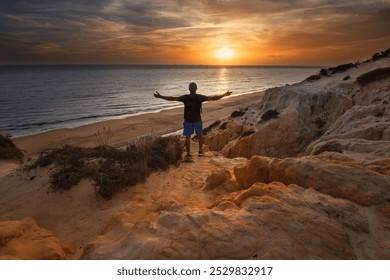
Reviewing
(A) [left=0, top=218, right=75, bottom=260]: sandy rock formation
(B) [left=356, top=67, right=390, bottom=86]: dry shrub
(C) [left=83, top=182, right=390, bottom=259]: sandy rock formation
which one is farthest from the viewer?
(B) [left=356, top=67, right=390, bottom=86]: dry shrub

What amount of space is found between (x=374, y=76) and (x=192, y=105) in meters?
10.7

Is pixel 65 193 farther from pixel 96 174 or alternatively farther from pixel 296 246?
pixel 296 246

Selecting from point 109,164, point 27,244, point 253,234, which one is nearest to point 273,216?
point 253,234

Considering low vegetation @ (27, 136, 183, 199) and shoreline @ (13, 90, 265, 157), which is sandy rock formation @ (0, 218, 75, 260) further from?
shoreline @ (13, 90, 265, 157)

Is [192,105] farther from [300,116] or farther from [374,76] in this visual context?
[374,76]

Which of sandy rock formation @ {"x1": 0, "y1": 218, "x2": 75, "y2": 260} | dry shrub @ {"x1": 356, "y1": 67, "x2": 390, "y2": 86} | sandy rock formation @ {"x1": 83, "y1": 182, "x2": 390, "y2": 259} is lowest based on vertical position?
sandy rock formation @ {"x1": 0, "y1": 218, "x2": 75, "y2": 260}

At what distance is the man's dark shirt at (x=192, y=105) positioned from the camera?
27.7 feet

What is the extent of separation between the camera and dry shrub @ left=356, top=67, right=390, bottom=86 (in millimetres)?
13992

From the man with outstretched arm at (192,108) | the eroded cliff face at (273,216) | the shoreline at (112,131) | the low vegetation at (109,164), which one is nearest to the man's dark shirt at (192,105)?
the man with outstretched arm at (192,108)

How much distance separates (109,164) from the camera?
6.54 metres

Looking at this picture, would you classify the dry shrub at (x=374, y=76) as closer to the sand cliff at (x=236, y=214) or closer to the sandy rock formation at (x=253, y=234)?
the sand cliff at (x=236, y=214)

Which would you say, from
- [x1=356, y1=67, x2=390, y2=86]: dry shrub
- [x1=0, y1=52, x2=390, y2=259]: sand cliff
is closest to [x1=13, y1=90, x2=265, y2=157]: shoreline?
[x1=356, y1=67, x2=390, y2=86]: dry shrub

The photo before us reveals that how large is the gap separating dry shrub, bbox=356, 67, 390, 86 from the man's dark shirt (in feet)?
33.1

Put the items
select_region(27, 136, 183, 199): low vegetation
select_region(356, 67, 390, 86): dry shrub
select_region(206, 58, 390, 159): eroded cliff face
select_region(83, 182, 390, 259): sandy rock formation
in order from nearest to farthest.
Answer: select_region(83, 182, 390, 259): sandy rock formation < select_region(27, 136, 183, 199): low vegetation < select_region(206, 58, 390, 159): eroded cliff face < select_region(356, 67, 390, 86): dry shrub
